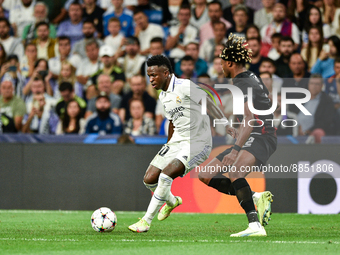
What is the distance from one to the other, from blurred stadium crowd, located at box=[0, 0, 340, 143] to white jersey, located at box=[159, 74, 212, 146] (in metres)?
3.31

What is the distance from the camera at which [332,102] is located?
932 centimetres

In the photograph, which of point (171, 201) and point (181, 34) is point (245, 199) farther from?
point (181, 34)

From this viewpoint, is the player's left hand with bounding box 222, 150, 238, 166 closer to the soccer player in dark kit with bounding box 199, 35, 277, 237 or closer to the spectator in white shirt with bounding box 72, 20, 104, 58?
the soccer player in dark kit with bounding box 199, 35, 277, 237

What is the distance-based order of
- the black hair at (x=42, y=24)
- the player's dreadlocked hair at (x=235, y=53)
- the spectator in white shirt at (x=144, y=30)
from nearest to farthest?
the player's dreadlocked hair at (x=235, y=53) → the spectator in white shirt at (x=144, y=30) → the black hair at (x=42, y=24)

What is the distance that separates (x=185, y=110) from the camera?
6.33 metres

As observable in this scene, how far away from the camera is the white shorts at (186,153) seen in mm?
6172

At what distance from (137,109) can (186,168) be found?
4.31m

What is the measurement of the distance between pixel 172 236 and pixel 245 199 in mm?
919

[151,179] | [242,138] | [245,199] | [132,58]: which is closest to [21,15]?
[132,58]

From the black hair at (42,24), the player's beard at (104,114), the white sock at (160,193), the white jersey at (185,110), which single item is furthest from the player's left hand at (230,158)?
the black hair at (42,24)

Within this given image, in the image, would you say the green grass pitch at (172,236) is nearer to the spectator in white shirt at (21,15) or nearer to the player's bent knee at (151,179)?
the player's bent knee at (151,179)

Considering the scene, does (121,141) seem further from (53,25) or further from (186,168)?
(53,25)

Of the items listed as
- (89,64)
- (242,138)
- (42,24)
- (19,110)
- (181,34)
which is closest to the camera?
(242,138)

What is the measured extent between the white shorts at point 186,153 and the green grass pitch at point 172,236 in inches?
31.9
